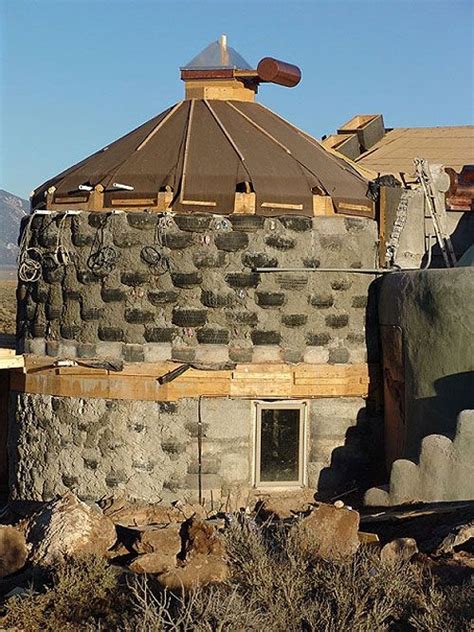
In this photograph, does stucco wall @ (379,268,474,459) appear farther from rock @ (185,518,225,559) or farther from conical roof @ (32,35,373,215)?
rock @ (185,518,225,559)

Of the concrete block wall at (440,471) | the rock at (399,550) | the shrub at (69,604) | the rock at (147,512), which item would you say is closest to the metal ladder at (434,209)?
the concrete block wall at (440,471)

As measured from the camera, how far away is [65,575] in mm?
9086

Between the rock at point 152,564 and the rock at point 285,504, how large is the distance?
9.83ft

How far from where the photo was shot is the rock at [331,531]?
384 inches

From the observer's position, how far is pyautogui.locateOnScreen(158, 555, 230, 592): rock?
29.8 ft

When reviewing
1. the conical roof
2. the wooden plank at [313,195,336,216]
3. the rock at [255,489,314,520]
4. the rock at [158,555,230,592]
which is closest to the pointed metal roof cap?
the conical roof

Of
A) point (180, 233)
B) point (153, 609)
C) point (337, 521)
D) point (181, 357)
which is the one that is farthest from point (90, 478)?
point (153, 609)

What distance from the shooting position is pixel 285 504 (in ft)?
43.8

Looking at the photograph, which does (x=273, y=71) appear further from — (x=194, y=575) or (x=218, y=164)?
(x=194, y=575)

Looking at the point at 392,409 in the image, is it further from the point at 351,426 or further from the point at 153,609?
the point at 153,609

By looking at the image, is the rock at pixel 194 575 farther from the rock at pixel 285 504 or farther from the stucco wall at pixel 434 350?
the stucco wall at pixel 434 350

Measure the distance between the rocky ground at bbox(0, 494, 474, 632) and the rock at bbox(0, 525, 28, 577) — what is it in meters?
0.01

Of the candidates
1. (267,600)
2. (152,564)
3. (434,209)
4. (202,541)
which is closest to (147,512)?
(202,541)

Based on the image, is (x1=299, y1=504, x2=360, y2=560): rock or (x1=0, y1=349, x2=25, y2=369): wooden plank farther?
(x1=0, y1=349, x2=25, y2=369): wooden plank
